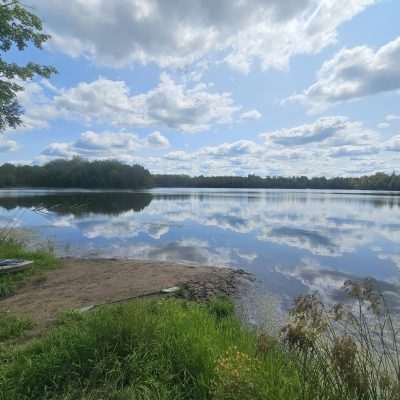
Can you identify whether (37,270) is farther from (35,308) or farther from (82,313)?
(82,313)

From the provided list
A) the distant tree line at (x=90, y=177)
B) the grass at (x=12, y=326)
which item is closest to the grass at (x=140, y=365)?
the grass at (x=12, y=326)

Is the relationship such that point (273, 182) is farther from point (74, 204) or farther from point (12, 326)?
point (12, 326)

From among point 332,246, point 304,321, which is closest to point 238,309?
point 304,321

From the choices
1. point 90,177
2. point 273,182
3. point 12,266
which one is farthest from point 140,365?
point 273,182

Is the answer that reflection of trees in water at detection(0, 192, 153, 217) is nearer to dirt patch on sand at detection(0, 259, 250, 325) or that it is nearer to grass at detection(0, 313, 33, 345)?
dirt patch on sand at detection(0, 259, 250, 325)

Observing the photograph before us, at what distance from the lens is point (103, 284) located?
22.7ft

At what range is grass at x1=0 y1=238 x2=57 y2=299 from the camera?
21.2 feet

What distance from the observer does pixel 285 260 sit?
10.2 m

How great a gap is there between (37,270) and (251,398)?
26.8 feet

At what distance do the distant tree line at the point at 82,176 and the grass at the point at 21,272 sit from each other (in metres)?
84.7

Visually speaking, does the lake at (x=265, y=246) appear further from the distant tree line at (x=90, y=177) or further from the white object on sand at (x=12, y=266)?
the distant tree line at (x=90, y=177)

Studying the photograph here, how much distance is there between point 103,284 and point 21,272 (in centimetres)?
266

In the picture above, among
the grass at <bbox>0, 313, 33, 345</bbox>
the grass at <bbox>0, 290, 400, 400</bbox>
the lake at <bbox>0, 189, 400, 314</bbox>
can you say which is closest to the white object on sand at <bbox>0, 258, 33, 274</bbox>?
the lake at <bbox>0, 189, 400, 314</bbox>

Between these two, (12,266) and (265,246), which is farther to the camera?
(265,246)
